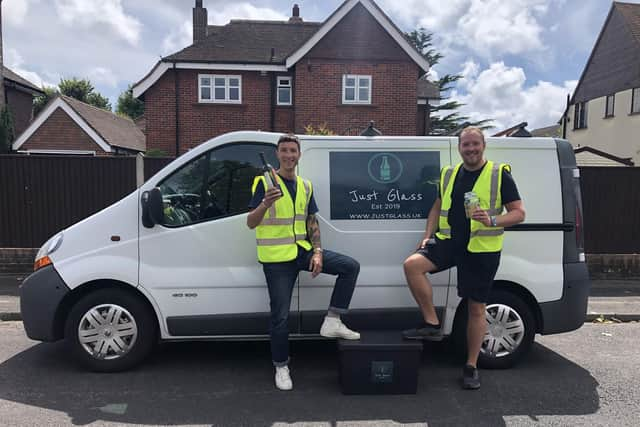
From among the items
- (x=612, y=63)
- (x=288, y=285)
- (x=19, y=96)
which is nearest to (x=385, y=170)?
(x=288, y=285)

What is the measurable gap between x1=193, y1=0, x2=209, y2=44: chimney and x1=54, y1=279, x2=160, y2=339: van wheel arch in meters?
20.7

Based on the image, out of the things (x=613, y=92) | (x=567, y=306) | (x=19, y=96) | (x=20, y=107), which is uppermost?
(x=613, y=92)

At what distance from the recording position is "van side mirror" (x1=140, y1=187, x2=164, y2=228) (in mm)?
3906

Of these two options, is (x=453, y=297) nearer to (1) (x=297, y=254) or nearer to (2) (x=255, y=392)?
(1) (x=297, y=254)

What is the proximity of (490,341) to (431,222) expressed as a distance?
1242mm

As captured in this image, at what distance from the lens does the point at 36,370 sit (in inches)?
170

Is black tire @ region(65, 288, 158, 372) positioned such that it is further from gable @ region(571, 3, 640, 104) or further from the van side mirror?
gable @ region(571, 3, 640, 104)

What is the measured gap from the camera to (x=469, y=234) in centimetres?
377

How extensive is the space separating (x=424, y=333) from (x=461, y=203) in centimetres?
113

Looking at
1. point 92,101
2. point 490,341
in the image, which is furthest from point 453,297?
point 92,101

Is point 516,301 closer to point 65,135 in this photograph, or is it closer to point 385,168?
point 385,168

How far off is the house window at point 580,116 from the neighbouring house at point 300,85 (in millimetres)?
14601

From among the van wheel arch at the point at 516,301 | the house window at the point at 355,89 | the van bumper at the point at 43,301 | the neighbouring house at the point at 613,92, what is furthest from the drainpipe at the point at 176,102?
the neighbouring house at the point at 613,92

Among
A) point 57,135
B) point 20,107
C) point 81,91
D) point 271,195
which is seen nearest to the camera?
point 271,195
